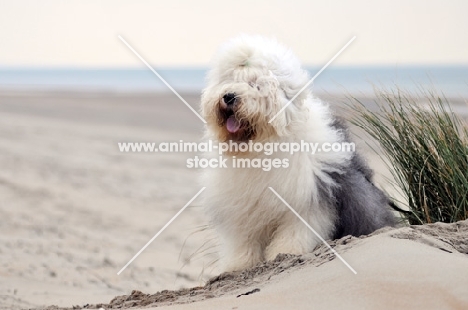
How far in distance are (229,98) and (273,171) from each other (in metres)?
0.57

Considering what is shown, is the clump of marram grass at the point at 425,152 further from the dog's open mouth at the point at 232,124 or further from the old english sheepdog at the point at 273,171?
the dog's open mouth at the point at 232,124

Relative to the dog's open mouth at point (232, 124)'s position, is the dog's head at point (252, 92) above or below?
above

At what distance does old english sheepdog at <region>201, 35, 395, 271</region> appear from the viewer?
498cm

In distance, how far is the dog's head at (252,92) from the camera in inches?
194

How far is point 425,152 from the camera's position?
539cm

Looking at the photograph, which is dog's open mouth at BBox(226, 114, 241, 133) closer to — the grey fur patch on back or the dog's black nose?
the dog's black nose

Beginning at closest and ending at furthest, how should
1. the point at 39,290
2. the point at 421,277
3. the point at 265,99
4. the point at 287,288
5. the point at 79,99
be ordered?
the point at 421,277 → the point at 287,288 → the point at 265,99 → the point at 39,290 → the point at 79,99

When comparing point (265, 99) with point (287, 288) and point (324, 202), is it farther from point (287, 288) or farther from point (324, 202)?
point (287, 288)

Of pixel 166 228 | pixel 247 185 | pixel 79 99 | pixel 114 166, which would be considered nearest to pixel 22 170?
pixel 114 166

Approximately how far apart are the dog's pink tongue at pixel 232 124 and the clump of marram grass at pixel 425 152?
107 cm

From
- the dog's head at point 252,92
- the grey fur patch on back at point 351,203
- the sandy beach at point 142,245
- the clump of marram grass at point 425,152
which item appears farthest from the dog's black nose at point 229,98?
the clump of marram grass at point 425,152

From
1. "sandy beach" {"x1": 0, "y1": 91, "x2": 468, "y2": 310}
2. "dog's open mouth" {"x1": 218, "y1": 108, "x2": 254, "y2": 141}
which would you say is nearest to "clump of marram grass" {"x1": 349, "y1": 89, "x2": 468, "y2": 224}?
"sandy beach" {"x1": 0, "y1": 91, "x2": 468, "y2": 310}

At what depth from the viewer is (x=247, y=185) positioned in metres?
5.16

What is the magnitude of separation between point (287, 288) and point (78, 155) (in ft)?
36.3
